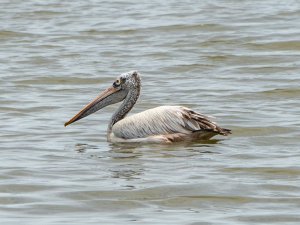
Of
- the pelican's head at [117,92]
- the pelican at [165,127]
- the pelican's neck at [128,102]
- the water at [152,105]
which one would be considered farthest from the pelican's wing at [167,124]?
the pelican's head at [117,92]

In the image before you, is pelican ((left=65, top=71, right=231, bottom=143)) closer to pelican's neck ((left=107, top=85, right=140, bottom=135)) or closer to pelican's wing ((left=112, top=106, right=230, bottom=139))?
pelican's wing ((left=112, top=106, right=230, bottom=139))

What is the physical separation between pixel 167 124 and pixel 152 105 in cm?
219

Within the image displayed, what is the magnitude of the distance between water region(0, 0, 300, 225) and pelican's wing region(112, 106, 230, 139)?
0.14 metres

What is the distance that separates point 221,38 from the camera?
16172 mm

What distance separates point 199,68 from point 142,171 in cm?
567

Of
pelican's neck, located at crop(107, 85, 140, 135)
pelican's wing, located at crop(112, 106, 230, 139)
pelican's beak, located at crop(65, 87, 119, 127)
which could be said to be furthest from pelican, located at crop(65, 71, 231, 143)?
pelican's beak, located at crop(65, 87, 119, 127)

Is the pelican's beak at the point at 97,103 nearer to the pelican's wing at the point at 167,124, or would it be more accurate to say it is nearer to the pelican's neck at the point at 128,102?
the pelican's neck at the point at 128,102

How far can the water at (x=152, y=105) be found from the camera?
7199mm

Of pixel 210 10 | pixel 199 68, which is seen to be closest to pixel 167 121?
pixel 199 68

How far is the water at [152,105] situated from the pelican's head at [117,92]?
213mm

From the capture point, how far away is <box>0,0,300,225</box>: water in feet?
23.6

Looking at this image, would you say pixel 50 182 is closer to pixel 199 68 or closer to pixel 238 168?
pixel 238 168

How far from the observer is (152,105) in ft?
38.2

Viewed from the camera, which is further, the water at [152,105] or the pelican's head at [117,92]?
the pelican's head at [117,92]
